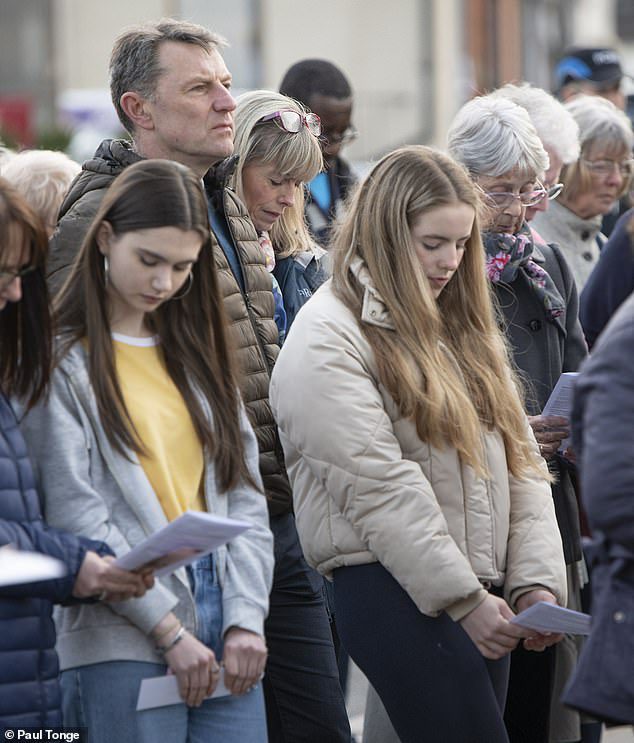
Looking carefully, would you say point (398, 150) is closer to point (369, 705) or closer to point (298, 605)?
point (298, 605)

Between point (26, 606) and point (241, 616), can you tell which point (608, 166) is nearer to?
point (241, 616)

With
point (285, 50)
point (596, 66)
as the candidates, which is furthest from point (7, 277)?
point (285, 50)

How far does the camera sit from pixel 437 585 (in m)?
3.47

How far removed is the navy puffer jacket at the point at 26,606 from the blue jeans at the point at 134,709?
5.1 inches

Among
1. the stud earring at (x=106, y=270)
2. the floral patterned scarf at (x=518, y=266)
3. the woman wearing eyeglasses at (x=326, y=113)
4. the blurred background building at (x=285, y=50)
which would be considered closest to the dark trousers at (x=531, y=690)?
the floral patterned scarf at (x=518, y=266)

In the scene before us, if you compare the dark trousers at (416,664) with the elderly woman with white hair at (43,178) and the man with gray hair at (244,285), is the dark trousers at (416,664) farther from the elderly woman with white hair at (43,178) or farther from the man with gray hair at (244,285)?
the elderly woman with white hair at (43,178)

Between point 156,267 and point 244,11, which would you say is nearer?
point 156,267

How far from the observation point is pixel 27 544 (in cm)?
302

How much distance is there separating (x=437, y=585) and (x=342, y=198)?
296 cm

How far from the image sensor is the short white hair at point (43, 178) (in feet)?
17.3

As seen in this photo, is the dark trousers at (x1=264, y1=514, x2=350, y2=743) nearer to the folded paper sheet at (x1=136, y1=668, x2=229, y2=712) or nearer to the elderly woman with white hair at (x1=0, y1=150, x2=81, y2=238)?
the folded paper sheet at (x1=136, y1=668, x2=229, y2=712)

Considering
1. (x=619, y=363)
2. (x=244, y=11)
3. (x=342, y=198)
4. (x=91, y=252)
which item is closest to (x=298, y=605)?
(x=91, y=252)

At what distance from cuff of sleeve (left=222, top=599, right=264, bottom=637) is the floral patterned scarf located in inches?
61.2

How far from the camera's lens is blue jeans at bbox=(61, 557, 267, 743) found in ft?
10.5
